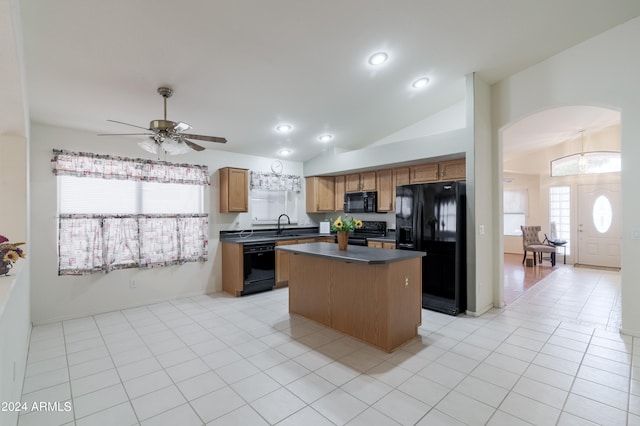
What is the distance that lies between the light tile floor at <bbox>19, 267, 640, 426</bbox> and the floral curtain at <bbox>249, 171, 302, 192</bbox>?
97.4 inches

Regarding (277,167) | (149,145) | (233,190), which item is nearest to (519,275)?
(277,167)

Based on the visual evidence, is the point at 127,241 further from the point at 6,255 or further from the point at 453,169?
the point at 453,169

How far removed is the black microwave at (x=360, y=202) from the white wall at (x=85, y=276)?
2.48m

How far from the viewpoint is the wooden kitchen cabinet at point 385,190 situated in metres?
5.08

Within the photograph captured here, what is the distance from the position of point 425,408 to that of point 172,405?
173cm

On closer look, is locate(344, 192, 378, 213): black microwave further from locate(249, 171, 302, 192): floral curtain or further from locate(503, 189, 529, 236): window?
locate(503, 189, 529, 236): window

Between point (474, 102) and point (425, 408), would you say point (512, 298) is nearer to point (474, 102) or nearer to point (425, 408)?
point (474, 102)

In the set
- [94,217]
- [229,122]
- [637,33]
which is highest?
[637,33]

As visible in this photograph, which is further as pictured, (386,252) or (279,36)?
(386,252)

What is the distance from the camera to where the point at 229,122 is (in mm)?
4020

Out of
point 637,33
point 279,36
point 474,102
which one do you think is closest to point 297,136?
point 279,36

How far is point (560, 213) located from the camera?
24.7ft

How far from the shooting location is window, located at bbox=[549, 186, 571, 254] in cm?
737

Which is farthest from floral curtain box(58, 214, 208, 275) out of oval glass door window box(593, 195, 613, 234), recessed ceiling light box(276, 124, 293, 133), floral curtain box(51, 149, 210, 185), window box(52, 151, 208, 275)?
oval glass door window box(593, 195, 613, 234)
